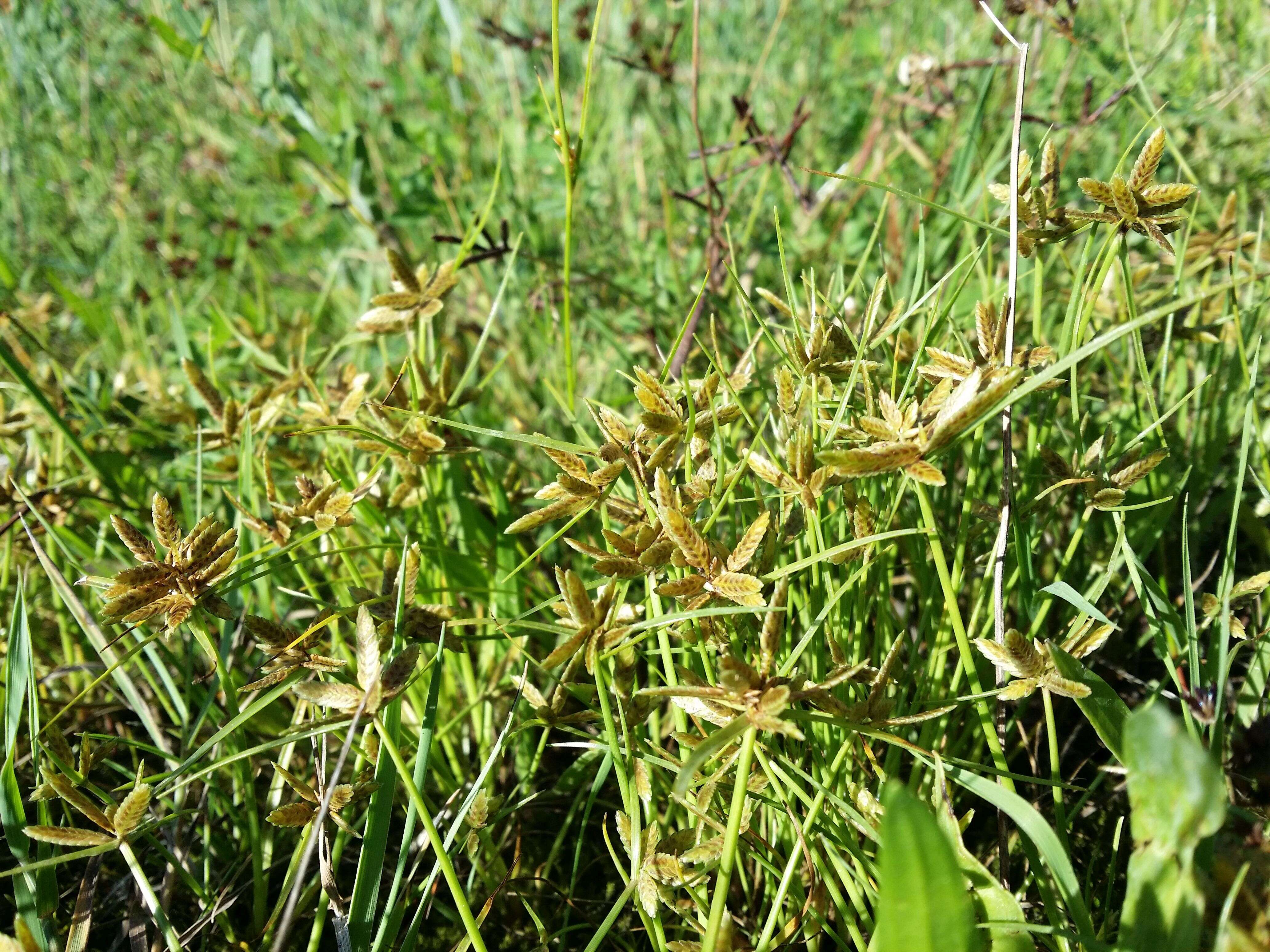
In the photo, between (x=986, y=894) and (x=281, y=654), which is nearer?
(x=986, y=894)

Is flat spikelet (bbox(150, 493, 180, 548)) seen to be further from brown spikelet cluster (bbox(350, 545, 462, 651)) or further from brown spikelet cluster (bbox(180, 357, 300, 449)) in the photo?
brown spikelet cluster (bbox(180, 357, 300, 449))

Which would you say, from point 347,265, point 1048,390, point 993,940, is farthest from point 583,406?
point 347,265

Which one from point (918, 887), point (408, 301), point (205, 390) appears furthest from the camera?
point (205, 390)

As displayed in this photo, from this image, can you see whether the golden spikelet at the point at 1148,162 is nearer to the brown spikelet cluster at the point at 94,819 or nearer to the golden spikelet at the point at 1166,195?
the golden spikelet at the point at 1166,195

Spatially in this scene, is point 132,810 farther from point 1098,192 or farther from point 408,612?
point 1098,192

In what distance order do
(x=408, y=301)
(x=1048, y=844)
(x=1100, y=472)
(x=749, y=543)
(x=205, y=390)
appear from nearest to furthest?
(x=1048, y=844) < (x=749, y=543) < (x=1100, y=472) < (x=408, y=301) < (x=205, y=390)

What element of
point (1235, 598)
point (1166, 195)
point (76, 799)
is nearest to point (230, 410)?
point (76, 799)

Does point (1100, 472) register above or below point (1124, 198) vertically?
below
